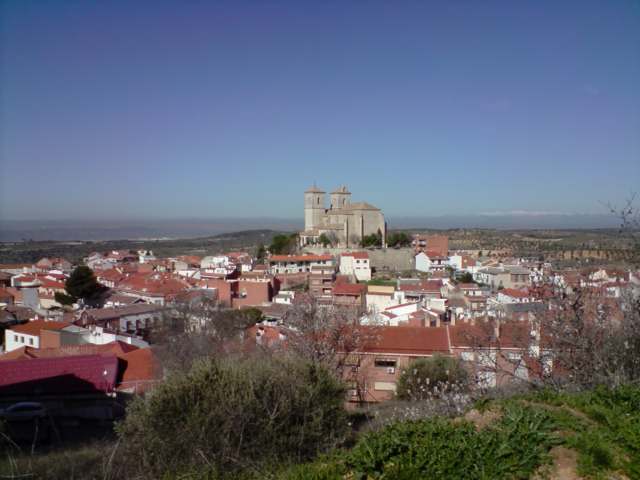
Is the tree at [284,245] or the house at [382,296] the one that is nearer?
the house at [382,296]

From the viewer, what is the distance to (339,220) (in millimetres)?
70562

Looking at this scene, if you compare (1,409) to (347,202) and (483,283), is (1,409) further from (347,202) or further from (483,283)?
(347,202)

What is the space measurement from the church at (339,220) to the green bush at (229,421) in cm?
5848

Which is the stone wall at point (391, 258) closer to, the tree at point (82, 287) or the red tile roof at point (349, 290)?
the red tile roof at point (349, 290)

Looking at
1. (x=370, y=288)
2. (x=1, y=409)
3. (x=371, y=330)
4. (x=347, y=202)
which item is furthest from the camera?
(x=347, y=202)

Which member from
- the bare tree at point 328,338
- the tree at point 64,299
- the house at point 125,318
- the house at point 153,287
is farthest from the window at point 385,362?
the tree at point 64,299

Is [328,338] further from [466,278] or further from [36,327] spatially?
[466,278]

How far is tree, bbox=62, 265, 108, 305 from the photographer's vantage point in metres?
39.1

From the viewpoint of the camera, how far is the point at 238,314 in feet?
87.6

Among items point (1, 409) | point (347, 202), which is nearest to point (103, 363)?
point (1, 409)

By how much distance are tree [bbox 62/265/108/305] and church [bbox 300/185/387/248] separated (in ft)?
97.8

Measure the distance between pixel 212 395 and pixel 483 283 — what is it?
43.1 m

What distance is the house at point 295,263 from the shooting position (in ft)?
171

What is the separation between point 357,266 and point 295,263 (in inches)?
234
